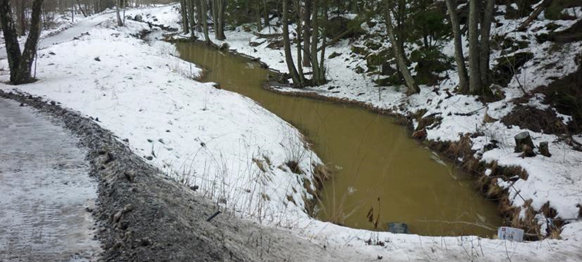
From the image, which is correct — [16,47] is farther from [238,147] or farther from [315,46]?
[315,46]

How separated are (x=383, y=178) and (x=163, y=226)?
Result: 647cm

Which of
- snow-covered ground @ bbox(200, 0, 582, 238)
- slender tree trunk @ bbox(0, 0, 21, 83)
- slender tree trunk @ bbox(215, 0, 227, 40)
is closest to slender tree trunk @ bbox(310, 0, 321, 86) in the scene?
snow-covered ground @ bbox(200, 0, 582, 238)

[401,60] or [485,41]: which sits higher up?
[485,41]

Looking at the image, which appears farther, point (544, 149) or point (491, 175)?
point (491, 175)

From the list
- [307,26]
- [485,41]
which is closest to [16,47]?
[307,26]

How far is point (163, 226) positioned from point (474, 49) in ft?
36.8

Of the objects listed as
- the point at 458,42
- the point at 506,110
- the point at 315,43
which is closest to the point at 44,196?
the point at 506,110

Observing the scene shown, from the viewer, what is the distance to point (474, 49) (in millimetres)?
11836

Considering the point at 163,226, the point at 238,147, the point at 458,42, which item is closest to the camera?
the point at 163,226

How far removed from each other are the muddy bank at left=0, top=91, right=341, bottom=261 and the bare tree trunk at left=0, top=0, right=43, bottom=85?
751 cm

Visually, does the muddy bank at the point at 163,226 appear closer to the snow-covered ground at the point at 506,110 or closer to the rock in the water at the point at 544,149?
the snow-covered ground at the point at 506,110

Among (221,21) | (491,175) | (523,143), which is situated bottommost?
(491,175)

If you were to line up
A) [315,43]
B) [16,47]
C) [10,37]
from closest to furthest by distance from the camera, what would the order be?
1. [10,37]
2. [16,47]
3. [315,43]

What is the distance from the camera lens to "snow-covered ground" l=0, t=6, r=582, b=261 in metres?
4.87
